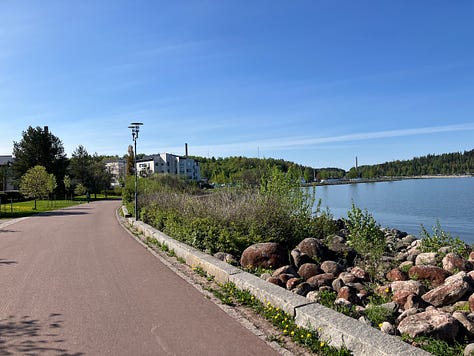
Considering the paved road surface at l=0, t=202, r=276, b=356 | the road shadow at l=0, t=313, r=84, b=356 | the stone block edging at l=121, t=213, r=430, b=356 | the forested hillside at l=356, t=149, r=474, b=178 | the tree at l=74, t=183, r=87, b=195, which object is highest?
the forested hillside at l=356, t=149, r=474, b=178

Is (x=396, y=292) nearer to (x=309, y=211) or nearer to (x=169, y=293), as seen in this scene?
(x=169, y=293)

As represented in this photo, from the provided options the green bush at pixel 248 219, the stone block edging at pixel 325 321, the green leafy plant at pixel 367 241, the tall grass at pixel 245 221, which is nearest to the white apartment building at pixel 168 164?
the green bush at pixel 248 219

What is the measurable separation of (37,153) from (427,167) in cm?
10504

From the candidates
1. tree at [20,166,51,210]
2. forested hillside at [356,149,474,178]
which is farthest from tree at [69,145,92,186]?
forested hillside at [356,149,474,178]

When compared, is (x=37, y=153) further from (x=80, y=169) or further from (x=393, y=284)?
(x=393, y=284)

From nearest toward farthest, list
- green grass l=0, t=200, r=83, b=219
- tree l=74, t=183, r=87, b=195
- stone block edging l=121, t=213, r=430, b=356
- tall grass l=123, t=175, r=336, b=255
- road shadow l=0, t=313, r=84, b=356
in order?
stone block edging l=121, t=213, r=430, b=356 < road shadow l=0, t=313, r=84, b=356 < tall grass l=123, t=175, r=336, b=255 < green grass l=0, t=200, r=83, b=219 < tree l=74, t=183, r=87, b=195

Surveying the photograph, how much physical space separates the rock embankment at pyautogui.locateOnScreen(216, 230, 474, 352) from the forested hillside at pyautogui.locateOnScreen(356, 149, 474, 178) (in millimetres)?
107771

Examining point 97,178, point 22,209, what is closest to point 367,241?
point 22,209

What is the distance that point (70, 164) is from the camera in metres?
68.9

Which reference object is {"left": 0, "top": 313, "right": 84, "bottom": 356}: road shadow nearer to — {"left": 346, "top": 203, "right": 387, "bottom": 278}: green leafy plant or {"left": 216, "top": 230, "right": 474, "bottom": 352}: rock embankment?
{"left": 216, "top": 230, "right": 474, "bottom": 352}: rock embankment

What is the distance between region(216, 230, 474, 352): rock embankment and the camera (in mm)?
4695

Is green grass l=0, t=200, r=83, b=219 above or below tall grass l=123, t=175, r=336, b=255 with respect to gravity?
below

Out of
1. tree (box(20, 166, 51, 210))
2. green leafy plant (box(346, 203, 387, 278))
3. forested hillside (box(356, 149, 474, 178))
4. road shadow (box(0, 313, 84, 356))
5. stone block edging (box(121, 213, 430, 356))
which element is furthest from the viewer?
forested hillside (box(356, 149, 474, 178))

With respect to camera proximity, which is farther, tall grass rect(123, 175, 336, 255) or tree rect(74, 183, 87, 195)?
tree rect(74, 183, 87, 195)
